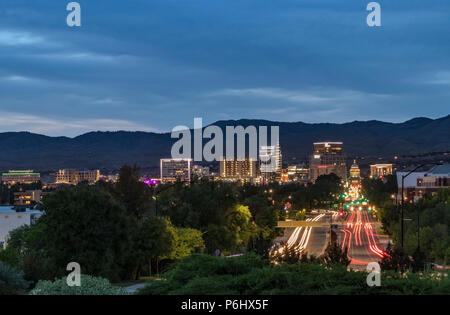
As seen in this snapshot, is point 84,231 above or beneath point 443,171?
beneath

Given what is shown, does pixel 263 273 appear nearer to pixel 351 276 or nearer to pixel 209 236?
pixel 351 276

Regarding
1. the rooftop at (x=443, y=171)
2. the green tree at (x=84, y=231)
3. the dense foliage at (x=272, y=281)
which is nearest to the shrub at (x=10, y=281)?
the dense foliage at (x=272, y=281)

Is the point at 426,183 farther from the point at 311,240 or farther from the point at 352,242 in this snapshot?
the point at 311,240

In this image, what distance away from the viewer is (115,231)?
39906 mm

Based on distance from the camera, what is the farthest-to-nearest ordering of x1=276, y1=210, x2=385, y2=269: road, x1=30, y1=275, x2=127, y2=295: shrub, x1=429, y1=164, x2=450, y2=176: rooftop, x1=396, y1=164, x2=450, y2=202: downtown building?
x1=429, y1=164, x2=450, y2=176: rooftop
x1=396, y1=164, x2=450, y2=202: downtown building
x1=276, y1=210, x2=385, y2=269: road
x1=30, y1=275, x2=127, y2=295: shrub

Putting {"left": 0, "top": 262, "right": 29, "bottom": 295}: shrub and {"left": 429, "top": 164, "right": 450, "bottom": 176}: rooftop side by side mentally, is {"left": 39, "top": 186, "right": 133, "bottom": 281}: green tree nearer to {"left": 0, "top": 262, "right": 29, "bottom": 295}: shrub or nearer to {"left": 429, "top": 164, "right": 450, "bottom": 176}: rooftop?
{"left": 0, "top": 262, "right": 29, "bottom": 295}: shrub

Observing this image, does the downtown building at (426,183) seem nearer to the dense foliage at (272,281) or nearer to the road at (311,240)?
the road at (311,240)

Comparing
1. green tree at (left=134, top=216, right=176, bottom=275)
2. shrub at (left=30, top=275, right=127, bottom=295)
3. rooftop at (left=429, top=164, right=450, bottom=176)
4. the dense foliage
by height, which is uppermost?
rooftop at (left=429, top=164, right=450, bottom=176)

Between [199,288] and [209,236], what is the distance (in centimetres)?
4619

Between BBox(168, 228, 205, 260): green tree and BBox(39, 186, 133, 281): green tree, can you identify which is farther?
BBox(168, 228, 205, 260): green tree

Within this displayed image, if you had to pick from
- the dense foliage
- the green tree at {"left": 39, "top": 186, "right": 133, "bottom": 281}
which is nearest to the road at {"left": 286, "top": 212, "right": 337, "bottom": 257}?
the green tree at {"left": 39, "top": 186, "right": 133, "bottom": 281}

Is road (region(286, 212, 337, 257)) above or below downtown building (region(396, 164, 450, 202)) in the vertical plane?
below

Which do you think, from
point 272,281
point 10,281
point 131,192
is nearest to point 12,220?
point 131,192

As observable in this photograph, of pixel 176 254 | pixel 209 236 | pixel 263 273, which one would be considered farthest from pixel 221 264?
pixel 209 236
